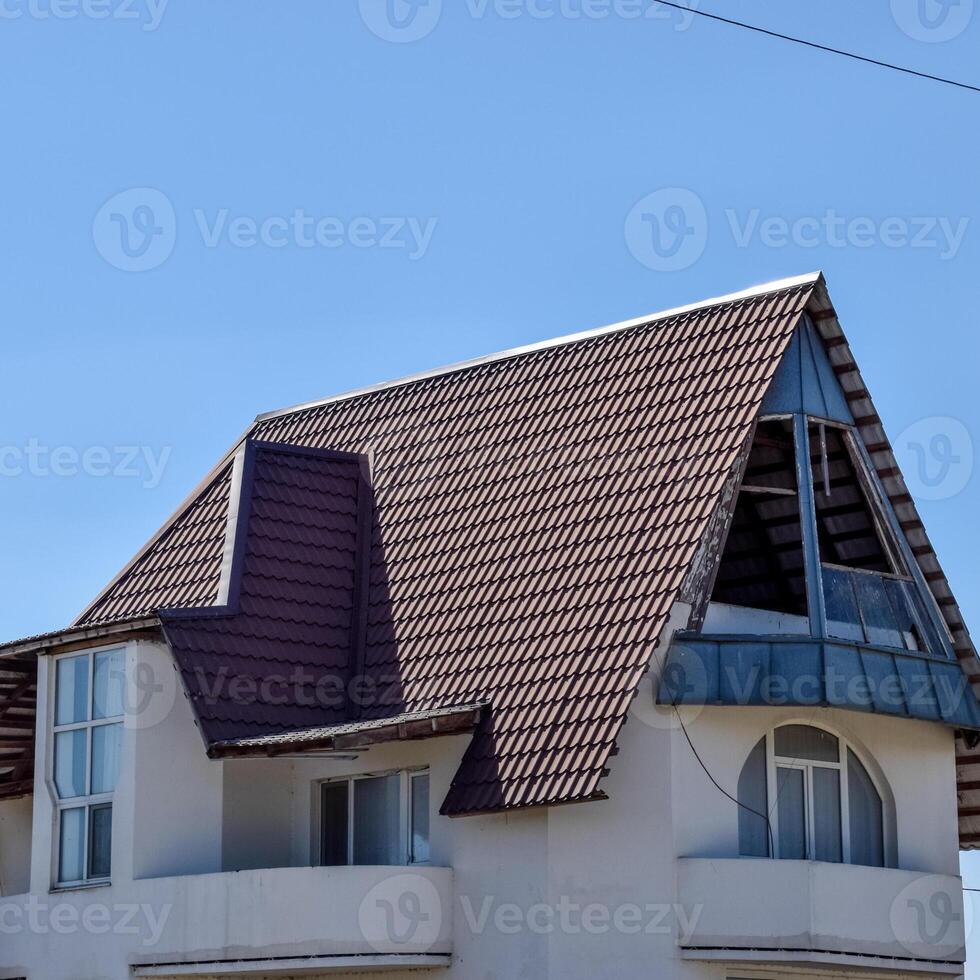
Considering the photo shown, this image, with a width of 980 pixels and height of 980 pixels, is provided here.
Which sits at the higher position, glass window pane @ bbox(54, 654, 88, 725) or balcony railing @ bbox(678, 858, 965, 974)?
glass window pane @ bbox(54, 654, 88, 725)

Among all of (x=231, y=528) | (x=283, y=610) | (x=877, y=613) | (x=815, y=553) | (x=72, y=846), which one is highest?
(x=231, y=528)

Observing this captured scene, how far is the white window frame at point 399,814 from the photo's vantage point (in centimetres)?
2461

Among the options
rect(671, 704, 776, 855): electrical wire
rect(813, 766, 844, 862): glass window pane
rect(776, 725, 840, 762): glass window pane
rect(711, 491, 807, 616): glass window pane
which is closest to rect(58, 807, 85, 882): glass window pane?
rect(671, 704, 776, 855): electrical wire

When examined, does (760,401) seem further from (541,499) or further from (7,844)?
(7,844)

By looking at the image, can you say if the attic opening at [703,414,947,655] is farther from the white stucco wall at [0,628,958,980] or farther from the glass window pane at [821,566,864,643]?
the white stucco wall at [0,628,958,980]

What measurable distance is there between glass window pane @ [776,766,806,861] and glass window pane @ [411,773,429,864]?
162 inches

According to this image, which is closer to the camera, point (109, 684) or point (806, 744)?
point (806, 744)

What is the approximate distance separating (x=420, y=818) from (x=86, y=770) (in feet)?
13.7

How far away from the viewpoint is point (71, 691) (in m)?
25.8

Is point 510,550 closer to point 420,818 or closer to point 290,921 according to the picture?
point 420,818

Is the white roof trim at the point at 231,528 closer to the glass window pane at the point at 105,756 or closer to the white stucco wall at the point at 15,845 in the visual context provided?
the glass window pane at the point at 105,756

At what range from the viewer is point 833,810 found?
24.0m

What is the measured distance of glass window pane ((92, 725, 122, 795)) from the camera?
2509cm

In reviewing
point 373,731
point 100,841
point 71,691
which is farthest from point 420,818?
point 71,691
